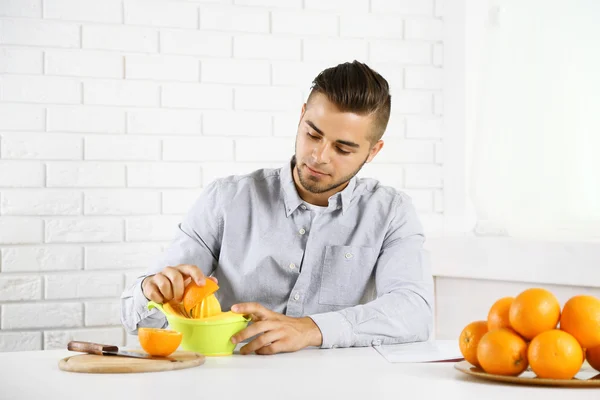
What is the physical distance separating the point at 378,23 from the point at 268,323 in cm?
179

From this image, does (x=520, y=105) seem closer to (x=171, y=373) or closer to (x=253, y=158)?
(x=253, y=158)

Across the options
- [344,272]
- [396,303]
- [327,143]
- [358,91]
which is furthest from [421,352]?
[358,91]

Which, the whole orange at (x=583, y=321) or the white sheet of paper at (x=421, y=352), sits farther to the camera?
the white sheet of paper at (x=421, y=352)

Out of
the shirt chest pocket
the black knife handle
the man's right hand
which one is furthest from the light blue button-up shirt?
the black knife handle

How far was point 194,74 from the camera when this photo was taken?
9.18 ft

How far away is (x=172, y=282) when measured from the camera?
1567mm

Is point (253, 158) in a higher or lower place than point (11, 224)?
higher

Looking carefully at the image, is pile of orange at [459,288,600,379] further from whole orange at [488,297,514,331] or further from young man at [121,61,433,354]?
young man at [121,61,433,354]

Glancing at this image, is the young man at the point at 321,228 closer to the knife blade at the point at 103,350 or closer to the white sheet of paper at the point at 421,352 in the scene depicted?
the white sheet of paper at the point at 421,352

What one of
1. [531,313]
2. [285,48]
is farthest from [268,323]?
[285,48]

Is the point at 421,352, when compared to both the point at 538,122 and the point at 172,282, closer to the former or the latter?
the point at 172,282

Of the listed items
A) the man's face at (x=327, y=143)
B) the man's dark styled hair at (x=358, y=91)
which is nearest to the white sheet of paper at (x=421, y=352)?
the man's face at (x=327, y=143)

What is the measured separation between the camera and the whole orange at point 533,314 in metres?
1.21

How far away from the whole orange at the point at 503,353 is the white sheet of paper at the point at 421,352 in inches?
9.6
